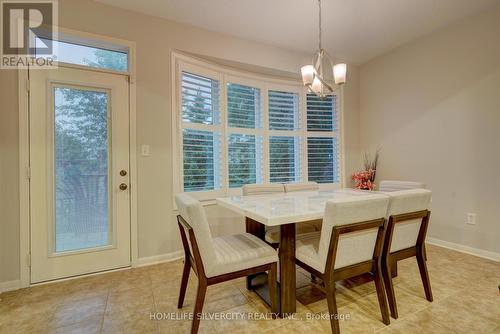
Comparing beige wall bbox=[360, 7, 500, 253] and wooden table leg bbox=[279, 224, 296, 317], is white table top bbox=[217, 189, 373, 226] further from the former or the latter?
beige wall bbox=[360, 7, 500, 253]

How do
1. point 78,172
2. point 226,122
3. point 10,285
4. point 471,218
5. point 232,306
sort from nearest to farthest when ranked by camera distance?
point 232,306
point 10,285
point 78,172
point 471,218
point 226,122

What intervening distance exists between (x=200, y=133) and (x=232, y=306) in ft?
6.60

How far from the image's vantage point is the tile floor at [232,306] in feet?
5.39

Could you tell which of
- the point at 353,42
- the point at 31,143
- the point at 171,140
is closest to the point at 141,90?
the point at 171,140

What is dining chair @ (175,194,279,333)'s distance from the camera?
1473 mm

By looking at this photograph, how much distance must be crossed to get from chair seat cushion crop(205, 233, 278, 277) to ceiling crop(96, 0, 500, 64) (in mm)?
2375

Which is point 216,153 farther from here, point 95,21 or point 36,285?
point 36,285

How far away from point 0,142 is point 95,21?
1433mm

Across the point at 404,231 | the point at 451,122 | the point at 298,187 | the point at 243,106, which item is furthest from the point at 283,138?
the point at 404,231

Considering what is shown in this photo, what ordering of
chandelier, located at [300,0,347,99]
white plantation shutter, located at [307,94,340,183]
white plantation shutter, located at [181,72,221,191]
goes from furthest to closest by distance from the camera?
white plantation shutter, located at [307,94,340,183], white plantation shutter, located at [181,72,221,191], chandelier, located at [300,0,347,99]

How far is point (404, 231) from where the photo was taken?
179 cm

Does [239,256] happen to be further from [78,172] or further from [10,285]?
[10,285]

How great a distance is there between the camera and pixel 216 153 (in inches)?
130

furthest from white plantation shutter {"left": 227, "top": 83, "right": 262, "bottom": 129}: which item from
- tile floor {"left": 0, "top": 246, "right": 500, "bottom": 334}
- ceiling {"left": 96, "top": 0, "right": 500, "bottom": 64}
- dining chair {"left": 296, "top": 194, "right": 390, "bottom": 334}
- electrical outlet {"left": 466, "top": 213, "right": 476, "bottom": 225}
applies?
electrical outlet {"left": 466, "top": 213, "right": 476, "bottom": 225}
